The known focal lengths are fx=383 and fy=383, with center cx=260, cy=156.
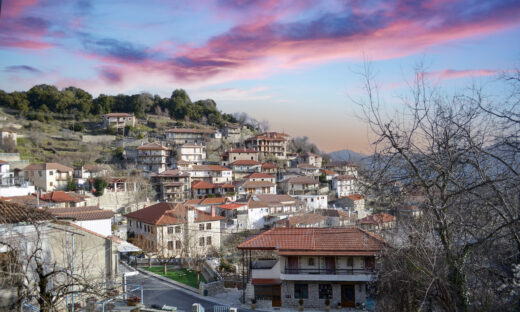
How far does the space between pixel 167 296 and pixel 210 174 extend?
38.4 m

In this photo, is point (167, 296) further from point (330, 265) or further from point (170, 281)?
point (330, 265)

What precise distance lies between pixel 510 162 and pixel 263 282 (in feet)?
43.0

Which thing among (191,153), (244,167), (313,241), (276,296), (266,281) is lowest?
(276,296)

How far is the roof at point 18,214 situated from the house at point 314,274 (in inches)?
417

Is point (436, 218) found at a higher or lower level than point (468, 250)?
higher

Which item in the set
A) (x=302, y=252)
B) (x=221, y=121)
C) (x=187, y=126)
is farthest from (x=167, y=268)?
(x=221, y=121)

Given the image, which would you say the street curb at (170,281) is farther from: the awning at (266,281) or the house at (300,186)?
the house at (300,186)

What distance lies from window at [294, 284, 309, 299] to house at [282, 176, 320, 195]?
3603cm

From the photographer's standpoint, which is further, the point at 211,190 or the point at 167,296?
the point at 211,190

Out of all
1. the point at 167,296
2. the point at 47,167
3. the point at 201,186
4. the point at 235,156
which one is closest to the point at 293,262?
the point at 167,296

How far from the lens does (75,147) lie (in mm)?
58812

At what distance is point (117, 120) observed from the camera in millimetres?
71125

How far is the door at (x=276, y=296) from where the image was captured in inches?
Result: 663

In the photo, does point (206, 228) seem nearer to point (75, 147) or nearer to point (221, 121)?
point (75, 147)
